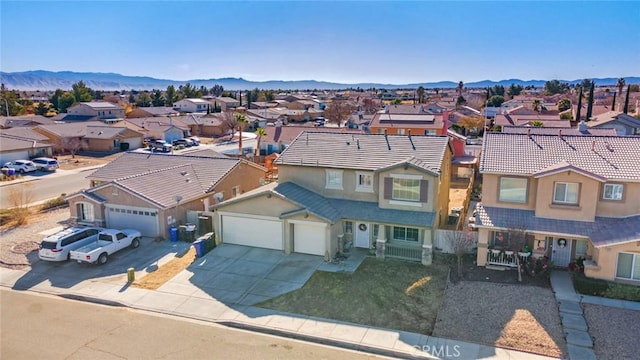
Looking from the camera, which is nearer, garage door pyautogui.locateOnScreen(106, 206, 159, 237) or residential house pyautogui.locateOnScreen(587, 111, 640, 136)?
garage door pyautogui.locateOnScreen(106, 206, 159, 237)

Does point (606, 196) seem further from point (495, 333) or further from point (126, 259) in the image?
point (126, 259)

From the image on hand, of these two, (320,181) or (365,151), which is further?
(365,151)

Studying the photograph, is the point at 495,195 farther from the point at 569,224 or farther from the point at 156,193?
the point at 156,193

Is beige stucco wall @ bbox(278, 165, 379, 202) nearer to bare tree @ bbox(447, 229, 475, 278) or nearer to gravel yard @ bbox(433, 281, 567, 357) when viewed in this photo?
bare tree @ bbox(447, 229, 475, 278)

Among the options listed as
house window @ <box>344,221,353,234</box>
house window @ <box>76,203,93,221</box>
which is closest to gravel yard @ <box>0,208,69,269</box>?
house window @ <box>76,203,93,221</box>

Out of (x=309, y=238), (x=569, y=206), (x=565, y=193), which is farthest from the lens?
(x=309, y=238)

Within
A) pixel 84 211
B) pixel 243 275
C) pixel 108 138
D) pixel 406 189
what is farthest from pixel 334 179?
pixel 108 138

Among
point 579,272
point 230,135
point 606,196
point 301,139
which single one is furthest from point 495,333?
point 230,135
